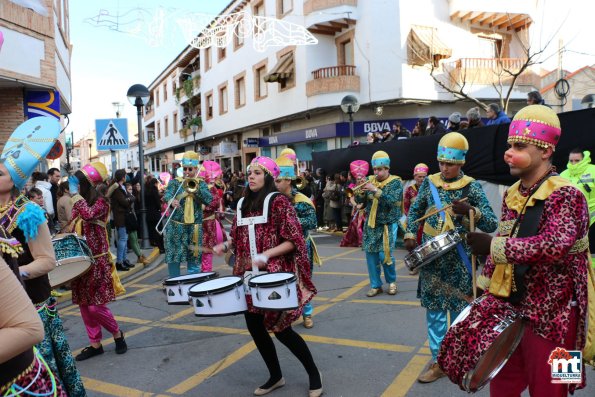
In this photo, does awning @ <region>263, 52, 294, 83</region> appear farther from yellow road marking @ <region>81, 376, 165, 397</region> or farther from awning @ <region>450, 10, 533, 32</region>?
yellow road marking @ <region>81, 376, 165, 397</region>

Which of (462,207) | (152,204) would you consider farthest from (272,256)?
(152,204)

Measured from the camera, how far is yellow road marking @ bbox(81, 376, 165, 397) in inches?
163

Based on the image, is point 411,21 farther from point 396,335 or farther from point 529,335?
point 529,335

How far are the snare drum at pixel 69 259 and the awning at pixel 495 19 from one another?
64.3 ft

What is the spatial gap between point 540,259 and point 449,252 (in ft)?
5.70

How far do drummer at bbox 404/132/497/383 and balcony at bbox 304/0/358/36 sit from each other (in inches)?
679

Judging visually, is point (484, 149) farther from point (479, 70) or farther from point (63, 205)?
point (479, 70)

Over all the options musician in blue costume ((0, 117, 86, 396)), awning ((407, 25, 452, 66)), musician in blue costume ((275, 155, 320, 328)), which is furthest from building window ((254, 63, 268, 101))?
musician in blue costume ((0, 117, 86, 396))

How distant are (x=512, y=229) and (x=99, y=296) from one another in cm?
395

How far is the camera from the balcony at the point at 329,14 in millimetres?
19875

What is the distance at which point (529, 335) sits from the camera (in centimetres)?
256

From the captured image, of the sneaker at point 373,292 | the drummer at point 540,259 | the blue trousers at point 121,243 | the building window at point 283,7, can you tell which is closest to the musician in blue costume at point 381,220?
the sneaker at point 373,292

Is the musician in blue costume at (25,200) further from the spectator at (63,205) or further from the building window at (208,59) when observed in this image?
the building window at (208,59)

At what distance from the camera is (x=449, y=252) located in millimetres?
4094
